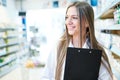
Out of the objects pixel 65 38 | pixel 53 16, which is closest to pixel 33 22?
pixel 53 16

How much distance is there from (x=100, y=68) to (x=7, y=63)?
18.9 ft

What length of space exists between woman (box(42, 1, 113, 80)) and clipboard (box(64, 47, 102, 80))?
85 mm

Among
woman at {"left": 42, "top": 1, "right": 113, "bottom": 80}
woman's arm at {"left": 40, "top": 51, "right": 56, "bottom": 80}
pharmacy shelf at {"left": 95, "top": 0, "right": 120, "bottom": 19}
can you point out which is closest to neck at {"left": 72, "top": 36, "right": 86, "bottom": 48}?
woman at {"left": 42, "top": 1, "right": 113, "bottom": 80}

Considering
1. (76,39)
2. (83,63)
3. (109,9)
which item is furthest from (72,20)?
(109,9)

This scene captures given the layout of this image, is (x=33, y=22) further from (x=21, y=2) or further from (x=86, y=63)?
(x=86, y=63)

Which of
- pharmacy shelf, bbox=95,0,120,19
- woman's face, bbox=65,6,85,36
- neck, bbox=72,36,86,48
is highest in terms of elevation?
pharmacy shelf, bbox=95,0,120,19

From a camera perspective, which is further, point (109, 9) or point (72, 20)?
point (109, 9)

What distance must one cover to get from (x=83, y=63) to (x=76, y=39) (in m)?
0.22

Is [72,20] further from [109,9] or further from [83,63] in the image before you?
[109,9]

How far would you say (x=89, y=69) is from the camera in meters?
1.00

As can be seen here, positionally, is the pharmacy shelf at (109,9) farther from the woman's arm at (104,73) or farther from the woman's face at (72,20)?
the woman's arm at (104,73)

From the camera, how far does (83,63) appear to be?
1.01 meters

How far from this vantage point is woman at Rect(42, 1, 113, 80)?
1.09 m

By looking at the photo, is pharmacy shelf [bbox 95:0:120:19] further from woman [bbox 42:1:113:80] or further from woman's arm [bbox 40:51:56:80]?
woman's arm [bbox 40:51:56:80]
